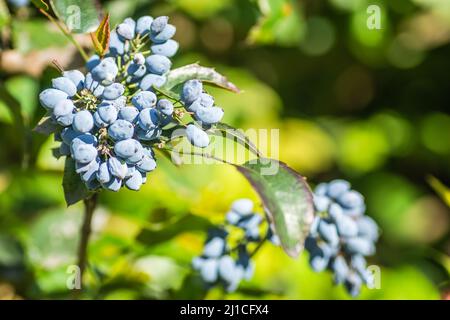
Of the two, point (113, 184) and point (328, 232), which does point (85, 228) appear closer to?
point (113, 184)

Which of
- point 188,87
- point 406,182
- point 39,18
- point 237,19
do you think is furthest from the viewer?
point 406,182

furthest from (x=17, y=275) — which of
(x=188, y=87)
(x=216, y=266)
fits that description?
(x=188, y=87)

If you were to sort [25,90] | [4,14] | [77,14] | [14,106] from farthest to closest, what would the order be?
[25,90]
[4,14]
[14,106]
[77,14]

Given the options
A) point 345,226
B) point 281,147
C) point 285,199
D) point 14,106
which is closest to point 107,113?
point 285,199

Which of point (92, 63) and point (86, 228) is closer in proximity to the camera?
point (92, 63)

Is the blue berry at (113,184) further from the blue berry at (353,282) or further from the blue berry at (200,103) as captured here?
the blue berry at (353,282)
